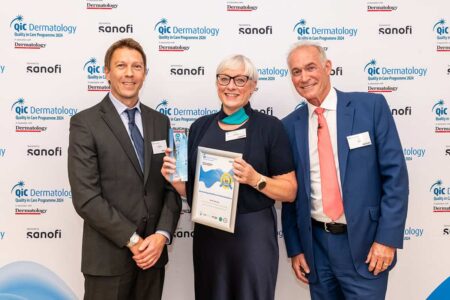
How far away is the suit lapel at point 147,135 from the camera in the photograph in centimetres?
210

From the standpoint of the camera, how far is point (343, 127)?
2.09 meters

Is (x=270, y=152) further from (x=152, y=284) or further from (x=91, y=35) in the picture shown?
(x=91, y=35)

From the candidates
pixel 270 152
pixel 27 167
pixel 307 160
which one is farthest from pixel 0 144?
pixel 307 160

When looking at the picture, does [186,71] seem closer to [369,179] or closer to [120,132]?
[120,132]

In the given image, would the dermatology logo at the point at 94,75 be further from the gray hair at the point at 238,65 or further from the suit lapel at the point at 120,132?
the gray hair at the point at 238,65

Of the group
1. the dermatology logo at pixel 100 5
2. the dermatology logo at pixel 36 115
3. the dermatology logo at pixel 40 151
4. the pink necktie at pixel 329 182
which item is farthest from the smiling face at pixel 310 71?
the dermatology logo at pixel 40 151

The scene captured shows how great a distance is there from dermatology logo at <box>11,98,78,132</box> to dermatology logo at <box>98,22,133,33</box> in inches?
25.4

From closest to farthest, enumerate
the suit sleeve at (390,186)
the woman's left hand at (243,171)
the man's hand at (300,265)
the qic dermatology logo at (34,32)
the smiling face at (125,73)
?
the woman's left hand at (243,171) < the suit sleeve at (390,186) < the smiling face at (125,73) < the man's hand at (300,265) < the qic dermatology logo at (34,32)

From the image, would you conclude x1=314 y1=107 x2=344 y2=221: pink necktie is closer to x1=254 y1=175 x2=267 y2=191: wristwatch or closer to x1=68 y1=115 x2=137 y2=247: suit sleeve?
x1=254 y1=175 x2=267 y2=191: wristwatch

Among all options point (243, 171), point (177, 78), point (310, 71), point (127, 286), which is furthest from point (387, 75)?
point (127, 286)

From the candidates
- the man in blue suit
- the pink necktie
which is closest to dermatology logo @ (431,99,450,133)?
the man in blue suit

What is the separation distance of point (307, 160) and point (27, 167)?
214 cm

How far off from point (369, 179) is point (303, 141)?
0.41 meters

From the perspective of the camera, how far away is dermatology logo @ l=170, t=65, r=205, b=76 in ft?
9.60
